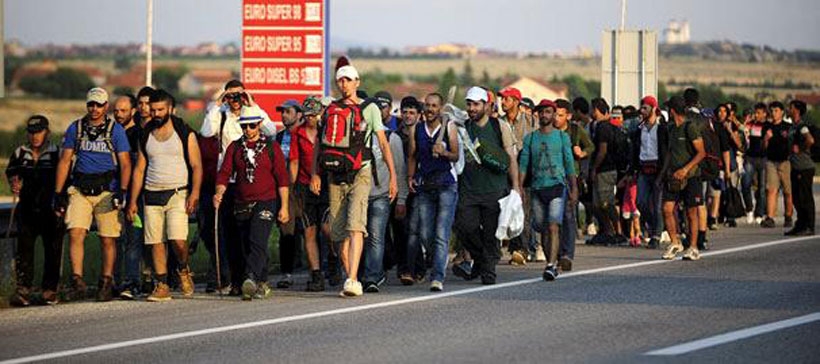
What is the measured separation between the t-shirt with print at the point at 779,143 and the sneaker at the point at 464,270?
943 cm

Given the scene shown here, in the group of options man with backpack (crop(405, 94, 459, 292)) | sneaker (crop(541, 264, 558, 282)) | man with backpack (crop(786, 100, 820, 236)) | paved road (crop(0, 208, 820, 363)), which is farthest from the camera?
man with backpack (crop(786, 100, 820, 236))

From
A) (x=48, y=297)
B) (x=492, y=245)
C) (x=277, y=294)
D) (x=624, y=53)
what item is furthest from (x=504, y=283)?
(x=624, y=53)

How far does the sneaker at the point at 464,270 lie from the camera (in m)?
18.6

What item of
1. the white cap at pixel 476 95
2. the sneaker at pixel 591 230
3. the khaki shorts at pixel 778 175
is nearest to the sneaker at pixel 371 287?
the white cap at pixel 476 95

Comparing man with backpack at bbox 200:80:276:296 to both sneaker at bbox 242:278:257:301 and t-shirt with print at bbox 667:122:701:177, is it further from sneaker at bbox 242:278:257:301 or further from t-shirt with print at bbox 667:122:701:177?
t-shirt with print at bbox 667:122:701:177

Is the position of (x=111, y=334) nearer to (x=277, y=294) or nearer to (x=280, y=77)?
(x=277, y=294)

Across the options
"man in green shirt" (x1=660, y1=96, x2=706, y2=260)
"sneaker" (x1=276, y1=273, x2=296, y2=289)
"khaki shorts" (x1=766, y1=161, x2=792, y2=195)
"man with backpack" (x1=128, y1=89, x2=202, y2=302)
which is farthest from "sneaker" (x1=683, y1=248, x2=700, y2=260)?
"khaki shorts" (x1=766, y1=161, x2=792, y2=195)

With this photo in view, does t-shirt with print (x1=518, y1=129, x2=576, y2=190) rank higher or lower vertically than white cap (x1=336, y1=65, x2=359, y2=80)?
lower

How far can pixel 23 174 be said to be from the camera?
1697 centimetres

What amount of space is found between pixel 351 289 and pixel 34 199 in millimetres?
3046

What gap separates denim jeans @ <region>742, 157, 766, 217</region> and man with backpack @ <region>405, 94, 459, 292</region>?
1125cm

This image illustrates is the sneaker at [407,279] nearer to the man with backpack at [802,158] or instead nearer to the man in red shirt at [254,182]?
the man in red shirt at [254,182]

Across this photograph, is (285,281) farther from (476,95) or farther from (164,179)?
(476,95)

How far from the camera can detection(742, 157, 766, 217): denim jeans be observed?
2814cm
